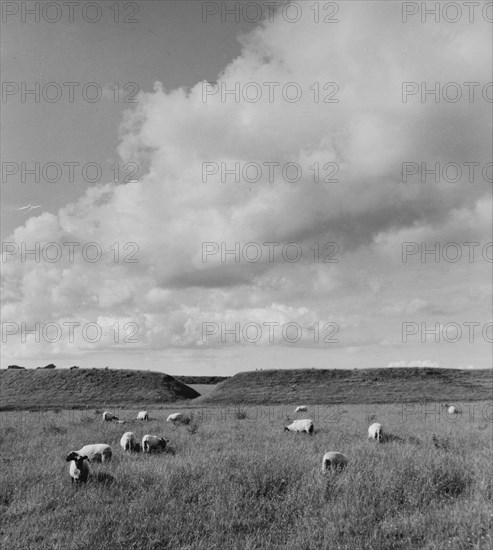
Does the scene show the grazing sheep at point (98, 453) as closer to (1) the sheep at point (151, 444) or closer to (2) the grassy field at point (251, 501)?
(2) the grassy field at point (251, 501)

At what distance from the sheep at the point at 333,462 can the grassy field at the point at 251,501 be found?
14.6 inches

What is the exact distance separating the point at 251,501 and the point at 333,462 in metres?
3.27

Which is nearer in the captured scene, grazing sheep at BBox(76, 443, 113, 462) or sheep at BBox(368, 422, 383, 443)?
grazing sheep at BBox(76, 443, 113, 462)

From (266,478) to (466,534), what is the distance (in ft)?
14.6

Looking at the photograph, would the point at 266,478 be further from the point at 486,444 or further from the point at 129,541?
the point at 486,444

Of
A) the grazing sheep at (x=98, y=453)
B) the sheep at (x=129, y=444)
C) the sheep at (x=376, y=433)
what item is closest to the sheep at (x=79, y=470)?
A: the grazing sheep at (x=98, y=453)

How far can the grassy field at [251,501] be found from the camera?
23.4 feet

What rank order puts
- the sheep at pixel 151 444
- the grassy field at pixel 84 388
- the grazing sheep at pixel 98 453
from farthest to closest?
the grassy field at pixel 84 388, the sheep at pixel 151 444, the grazing sheep at pixel 98 453

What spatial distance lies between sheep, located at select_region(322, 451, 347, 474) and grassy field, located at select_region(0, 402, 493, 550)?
37 centimetres

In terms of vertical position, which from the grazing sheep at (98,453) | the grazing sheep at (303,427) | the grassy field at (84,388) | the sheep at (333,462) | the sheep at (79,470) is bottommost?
the grassy field at (84,388)

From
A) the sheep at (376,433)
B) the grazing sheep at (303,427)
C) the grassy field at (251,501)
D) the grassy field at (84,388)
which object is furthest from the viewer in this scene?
the grassy field at (84,388)

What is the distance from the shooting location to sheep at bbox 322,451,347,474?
10867mm

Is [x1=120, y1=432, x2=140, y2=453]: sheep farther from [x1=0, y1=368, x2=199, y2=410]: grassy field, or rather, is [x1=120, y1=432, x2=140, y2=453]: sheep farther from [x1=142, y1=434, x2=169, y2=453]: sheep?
[x1=0, y1=368, x2=199, y2=410]: grassy field

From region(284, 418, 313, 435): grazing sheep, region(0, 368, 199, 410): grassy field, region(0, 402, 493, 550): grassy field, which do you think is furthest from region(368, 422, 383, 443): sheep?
region(0, 368, 199, 410): grassy field
